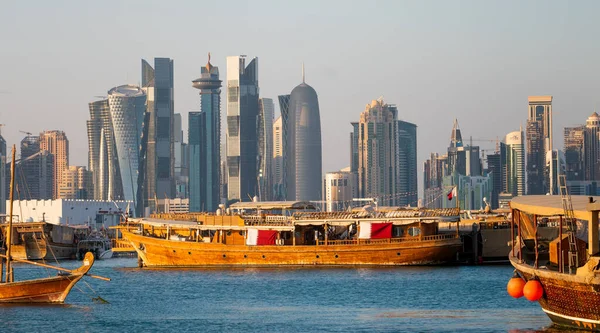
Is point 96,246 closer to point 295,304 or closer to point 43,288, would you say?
point 43,288

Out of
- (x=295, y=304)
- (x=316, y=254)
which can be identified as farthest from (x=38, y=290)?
(x=316, y=254)

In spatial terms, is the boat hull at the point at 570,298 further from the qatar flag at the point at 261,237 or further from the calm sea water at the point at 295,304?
the qatar flag at the point at 261,237

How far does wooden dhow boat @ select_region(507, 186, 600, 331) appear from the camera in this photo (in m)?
46.8

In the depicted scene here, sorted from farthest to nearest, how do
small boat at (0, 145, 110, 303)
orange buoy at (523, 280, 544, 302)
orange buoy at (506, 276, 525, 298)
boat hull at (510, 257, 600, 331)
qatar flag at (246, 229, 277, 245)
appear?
1. qatar flag at (246, 229, 277, 245)
2. small boat at (0, 145, 110, 303)
3. orange buoy at (506, 276, 525, 298)
4. orange buoy at (523, 280, 544, 302)
5. boat hull at (510, 257, 600, 331)

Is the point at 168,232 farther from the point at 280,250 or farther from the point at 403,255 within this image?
the point at 403,255

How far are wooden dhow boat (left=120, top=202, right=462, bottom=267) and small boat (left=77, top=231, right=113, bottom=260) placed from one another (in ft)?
166

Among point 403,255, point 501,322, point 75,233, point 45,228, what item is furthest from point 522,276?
point 75,233

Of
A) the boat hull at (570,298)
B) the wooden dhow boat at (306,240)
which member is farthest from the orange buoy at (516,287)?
the wooden dhow boat at (306,240)

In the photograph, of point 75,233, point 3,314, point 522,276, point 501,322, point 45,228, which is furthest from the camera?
point 75,233

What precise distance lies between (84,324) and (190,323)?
18.1ft

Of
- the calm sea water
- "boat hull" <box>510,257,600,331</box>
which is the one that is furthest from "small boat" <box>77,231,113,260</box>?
"boat hull" <box>510,257,600,331</box>

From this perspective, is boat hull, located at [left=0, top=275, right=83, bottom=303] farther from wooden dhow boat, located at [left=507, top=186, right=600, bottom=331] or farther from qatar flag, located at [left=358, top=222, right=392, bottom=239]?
qatar flag, located at [left=358, top=222, right=392, bottom=239]

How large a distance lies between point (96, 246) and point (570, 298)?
126886 millimetres

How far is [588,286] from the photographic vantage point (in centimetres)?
4625
